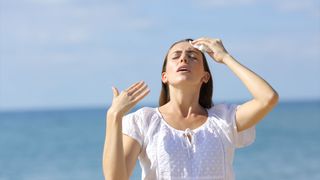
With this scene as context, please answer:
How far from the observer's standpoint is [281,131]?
3772cm

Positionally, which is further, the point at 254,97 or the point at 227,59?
the point at 227,59

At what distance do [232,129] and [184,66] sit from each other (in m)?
0.42

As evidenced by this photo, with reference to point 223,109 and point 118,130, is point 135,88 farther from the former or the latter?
point 223,109

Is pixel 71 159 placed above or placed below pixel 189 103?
above

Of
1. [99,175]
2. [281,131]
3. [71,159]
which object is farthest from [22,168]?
[281,131]

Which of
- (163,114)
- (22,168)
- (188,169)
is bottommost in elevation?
(188,169)

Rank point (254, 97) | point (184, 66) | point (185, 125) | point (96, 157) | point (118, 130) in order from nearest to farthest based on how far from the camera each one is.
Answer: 1. point (118, 130)
2. point (254, 97)
3. point (184, 66)
4. point (185, 125)
5. point (96, 157)

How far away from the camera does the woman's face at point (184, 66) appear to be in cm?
522

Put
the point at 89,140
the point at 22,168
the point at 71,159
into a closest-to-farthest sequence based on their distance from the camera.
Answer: the point at 22,168
the point at 71,159
the point at 89,140

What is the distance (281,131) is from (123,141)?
1294 inches

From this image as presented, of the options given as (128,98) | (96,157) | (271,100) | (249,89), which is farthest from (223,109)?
(96,157)

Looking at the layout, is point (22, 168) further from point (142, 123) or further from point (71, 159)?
point (142, 123)

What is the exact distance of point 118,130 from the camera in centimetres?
500

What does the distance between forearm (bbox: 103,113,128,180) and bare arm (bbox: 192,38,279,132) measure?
0.67m
